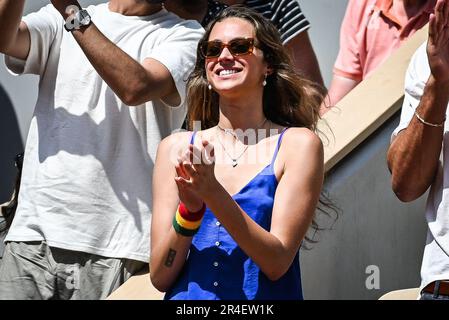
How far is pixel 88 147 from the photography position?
4.80m

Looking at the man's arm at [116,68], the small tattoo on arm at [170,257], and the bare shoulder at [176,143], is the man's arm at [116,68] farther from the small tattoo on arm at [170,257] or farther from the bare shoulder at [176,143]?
the small tattoo on arm at [170,257]

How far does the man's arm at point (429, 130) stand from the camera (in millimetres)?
4074

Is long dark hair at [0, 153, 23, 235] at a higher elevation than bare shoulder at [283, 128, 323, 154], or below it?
below

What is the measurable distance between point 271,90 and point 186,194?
0.76 meters

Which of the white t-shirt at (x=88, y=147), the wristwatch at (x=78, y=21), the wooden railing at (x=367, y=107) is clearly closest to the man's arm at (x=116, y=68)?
the wristwatch at (x=78, y=21)

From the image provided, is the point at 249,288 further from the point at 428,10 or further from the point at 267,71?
the point at 428,10

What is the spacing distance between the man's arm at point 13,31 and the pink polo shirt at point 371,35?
5.70 ft

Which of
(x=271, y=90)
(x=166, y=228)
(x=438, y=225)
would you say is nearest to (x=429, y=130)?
(x=438, y=225)

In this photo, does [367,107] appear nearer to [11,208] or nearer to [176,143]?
A: [176,143]

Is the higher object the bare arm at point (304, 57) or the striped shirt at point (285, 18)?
the striped shirt at point (285, 18)

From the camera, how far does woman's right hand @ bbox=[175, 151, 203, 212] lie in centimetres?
376

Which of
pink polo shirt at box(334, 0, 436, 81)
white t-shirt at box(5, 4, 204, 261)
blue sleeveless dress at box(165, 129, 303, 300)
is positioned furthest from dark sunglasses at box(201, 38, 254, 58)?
pink polo shirt at box(334, 0, 436, 81)

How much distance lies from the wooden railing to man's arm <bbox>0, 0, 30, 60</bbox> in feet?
4.07

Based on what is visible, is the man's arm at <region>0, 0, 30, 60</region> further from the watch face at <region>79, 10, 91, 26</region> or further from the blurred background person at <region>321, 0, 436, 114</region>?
the blurred background person at <region>321, 0, 436, 114</region>
